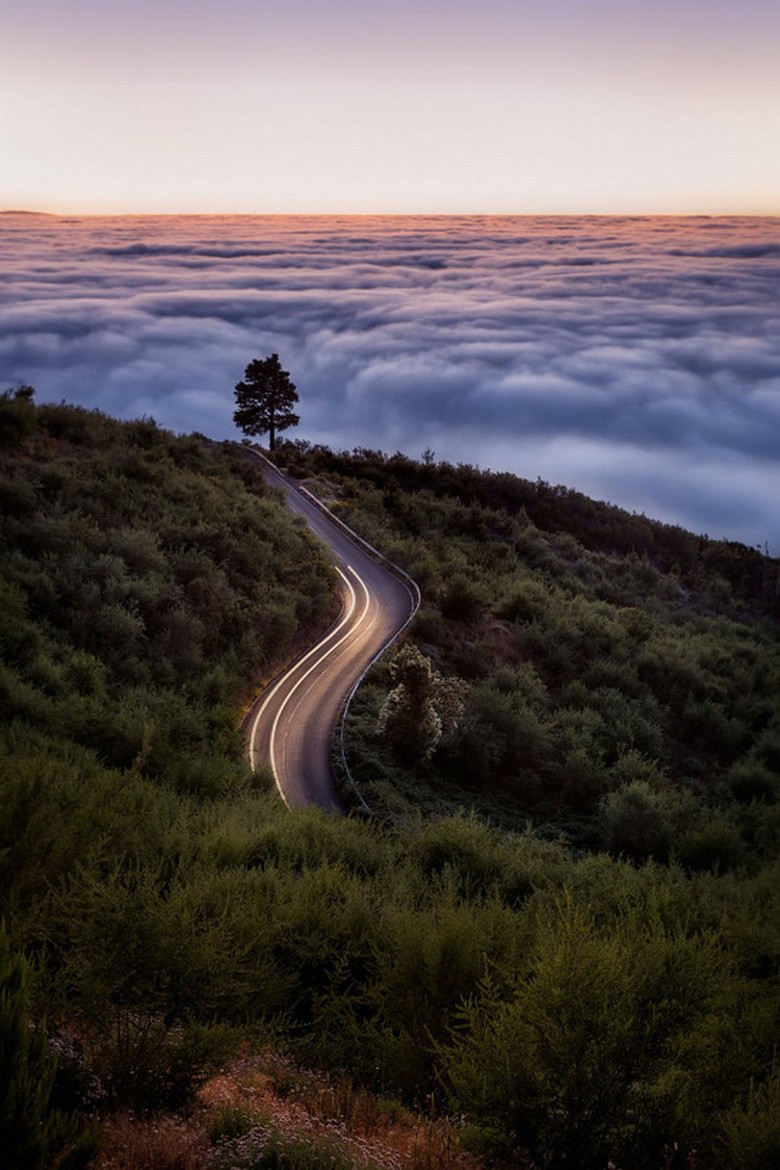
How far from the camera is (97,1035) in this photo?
332 inches

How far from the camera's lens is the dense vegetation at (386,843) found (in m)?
7.63

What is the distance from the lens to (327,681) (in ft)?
102

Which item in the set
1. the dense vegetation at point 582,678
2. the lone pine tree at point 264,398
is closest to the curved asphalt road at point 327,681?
the dense vegetation at point 582,678

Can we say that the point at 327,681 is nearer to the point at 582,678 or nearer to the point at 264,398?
the point at 582,678

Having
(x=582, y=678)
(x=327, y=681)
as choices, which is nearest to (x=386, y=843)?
(x=327, y=681)

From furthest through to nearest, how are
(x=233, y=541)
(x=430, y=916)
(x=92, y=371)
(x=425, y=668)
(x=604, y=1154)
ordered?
(x=92, y=371)
(x=233, y=541)
(x=425, y=668)
(x=430, y=916)
(x=604, y=1154)

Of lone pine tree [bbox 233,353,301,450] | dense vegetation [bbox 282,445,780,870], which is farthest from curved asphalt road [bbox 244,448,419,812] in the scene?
lone pine tree [bbox 233,353,301,450]

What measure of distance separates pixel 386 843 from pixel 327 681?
14.2 m

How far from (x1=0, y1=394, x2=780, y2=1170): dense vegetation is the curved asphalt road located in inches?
44.2

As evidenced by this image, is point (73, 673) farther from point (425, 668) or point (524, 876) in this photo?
point (524, 876)

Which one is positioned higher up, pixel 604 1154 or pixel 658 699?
pixel 604 1154

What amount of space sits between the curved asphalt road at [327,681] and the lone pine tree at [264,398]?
25340 mm

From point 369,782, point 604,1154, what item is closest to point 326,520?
point 369,782

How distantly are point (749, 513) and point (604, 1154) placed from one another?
194m
